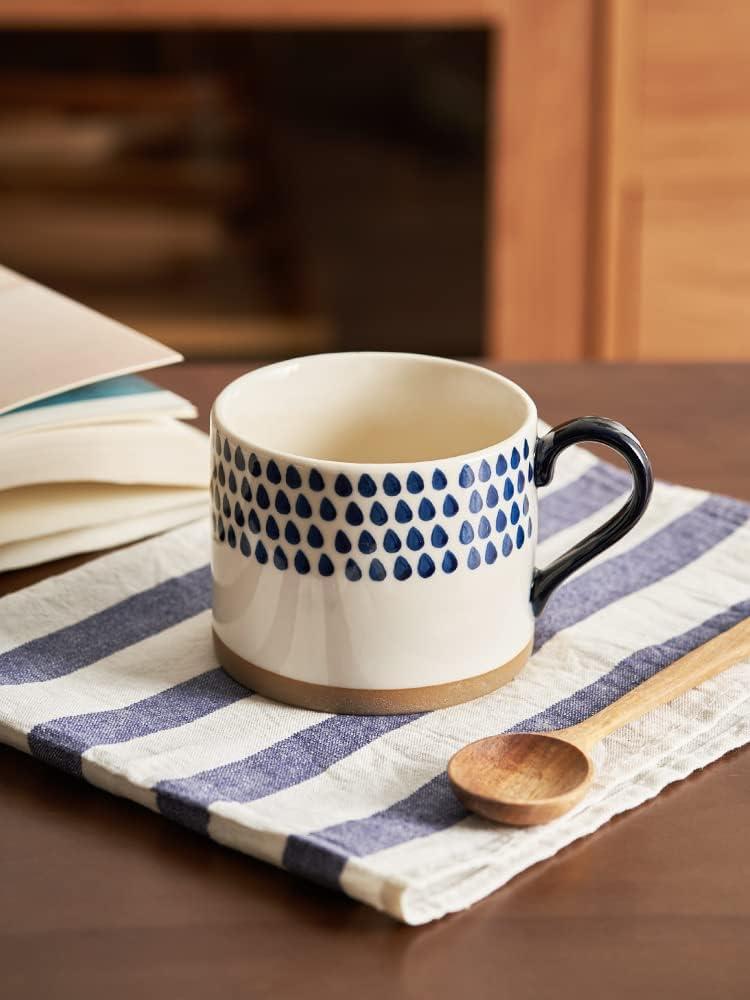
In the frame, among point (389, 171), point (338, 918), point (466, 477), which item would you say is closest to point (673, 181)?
point (389, 171)

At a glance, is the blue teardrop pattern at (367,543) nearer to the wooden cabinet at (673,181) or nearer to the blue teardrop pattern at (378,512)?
the blue teardrop pattern at (378,512)

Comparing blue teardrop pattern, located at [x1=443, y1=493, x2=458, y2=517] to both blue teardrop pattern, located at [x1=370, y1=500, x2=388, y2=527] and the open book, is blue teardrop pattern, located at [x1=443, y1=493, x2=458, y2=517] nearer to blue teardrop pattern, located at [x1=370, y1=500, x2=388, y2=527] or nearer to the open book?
blue teardrop pattern, located at [x1=370, y1=500, x2=388, y2=527]

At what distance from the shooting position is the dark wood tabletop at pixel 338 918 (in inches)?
15.4

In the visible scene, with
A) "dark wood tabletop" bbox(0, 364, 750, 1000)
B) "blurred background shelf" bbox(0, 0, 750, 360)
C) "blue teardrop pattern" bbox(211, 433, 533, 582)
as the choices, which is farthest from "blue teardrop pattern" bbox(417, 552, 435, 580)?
"blurred background shelf" bbox(0, 0, 750, 360)

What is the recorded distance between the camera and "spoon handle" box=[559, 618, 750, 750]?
0.48 m

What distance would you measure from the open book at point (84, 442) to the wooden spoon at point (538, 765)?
25 centimetres

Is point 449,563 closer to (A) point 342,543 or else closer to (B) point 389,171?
(A) point 342,543

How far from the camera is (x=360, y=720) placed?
1.65 ft

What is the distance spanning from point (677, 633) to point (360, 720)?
5.8 inches

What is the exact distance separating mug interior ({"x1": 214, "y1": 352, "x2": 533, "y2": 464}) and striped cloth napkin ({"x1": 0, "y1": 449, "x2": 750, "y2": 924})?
0.08m

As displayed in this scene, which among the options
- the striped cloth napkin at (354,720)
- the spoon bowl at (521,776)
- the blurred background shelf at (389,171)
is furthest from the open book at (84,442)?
the blurred background shelf at (389,171)

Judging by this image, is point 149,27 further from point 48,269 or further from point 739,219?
point 739,219

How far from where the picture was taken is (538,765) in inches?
18.1

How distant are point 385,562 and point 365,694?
0.05 meters
